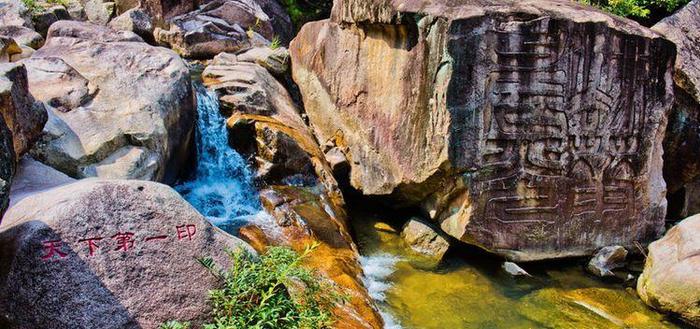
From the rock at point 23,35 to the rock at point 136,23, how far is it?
4.10 metres

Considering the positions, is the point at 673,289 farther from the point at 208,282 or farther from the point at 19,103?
the point at 19,103

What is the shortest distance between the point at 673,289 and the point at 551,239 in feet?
5.27

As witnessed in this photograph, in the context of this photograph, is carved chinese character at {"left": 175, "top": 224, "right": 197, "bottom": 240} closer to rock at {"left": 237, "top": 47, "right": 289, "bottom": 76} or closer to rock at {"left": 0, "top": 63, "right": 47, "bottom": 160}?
rock at {"left": 0, "top": 63, "right": 47, "bottom": 160}

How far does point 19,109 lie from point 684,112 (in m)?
9.69

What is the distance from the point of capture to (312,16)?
20.0 m

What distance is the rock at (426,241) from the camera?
749cm

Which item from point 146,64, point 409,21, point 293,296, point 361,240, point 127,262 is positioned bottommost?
point 361,240

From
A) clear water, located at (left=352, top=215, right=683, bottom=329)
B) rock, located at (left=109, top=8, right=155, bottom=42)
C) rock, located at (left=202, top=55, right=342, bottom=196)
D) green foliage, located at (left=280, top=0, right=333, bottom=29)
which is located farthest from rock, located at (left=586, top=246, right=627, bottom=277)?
green foliage, located at (left=280, top=0, right=333, bottom=29)

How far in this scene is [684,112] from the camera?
349 inches

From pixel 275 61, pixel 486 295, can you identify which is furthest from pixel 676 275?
pixel 275 61

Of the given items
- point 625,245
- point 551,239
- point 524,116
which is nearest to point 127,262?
point 524,116

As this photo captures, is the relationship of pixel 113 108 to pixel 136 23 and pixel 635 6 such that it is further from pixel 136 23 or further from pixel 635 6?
pixel 635 6

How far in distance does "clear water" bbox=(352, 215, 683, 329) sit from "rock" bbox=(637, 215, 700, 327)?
195mm

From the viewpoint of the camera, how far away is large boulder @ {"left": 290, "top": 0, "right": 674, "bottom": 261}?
6781 millimetres
